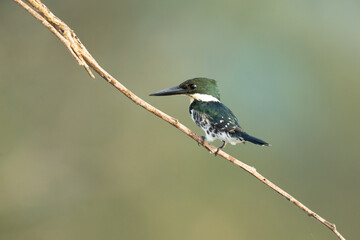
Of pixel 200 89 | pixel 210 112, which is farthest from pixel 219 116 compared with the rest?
pixel 200 89

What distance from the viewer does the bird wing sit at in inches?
78.0

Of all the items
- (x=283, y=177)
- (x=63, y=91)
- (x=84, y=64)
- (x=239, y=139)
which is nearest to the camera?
(x=84, y=64)

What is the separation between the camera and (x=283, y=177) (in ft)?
15.7

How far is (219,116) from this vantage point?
2.04 meters

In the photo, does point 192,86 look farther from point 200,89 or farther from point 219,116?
point 219,116

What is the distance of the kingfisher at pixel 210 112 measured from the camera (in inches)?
78.4

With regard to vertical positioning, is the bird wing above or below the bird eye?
below

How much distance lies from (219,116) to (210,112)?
0.04 metres

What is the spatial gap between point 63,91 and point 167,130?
1.26 m

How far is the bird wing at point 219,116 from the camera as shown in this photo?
1981mm

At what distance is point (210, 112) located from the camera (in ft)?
6.72

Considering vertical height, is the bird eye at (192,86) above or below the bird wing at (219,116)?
above

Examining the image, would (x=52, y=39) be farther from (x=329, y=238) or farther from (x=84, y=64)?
(x=84, y=64)

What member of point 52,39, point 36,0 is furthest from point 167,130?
point 36,0
